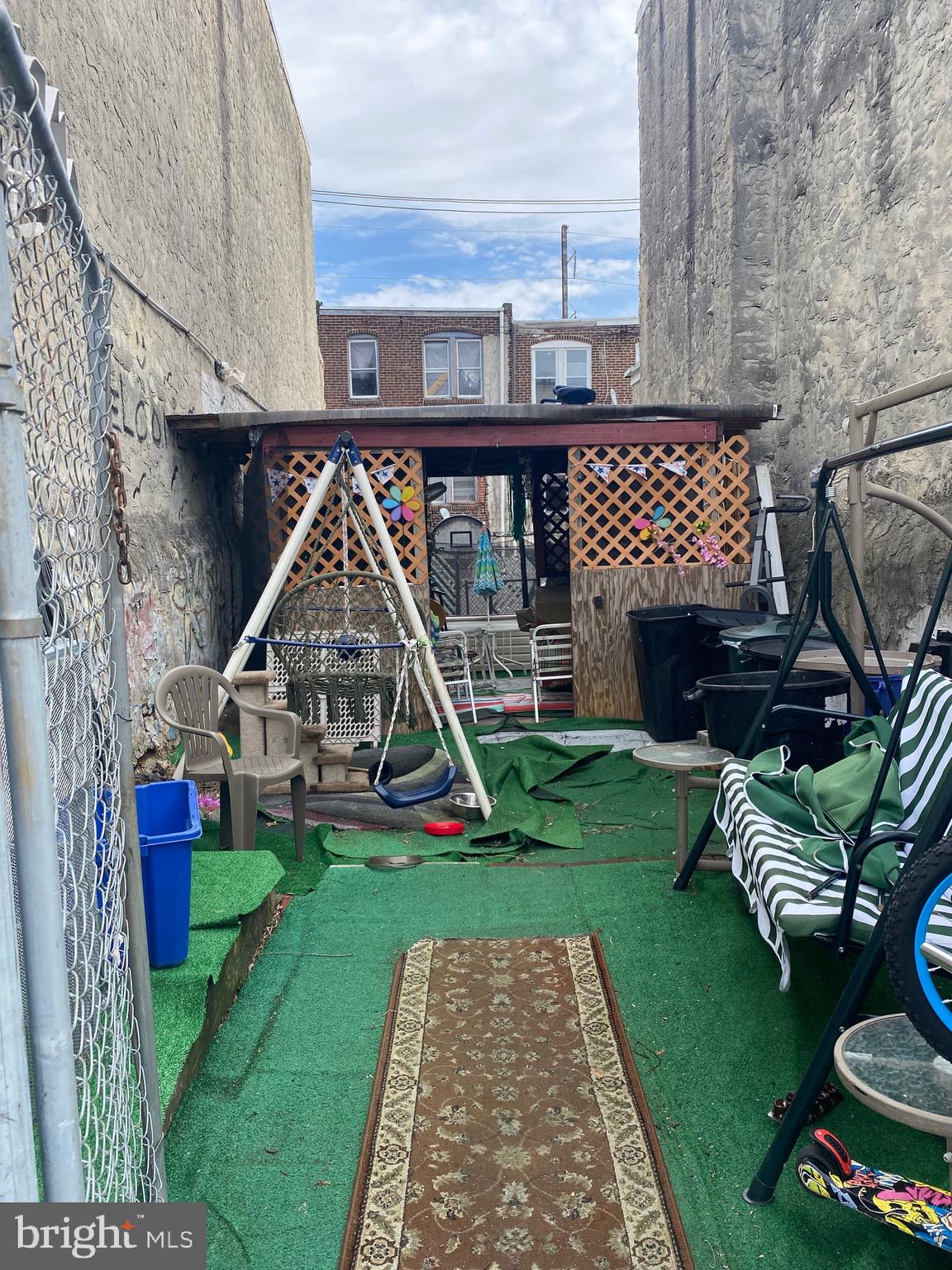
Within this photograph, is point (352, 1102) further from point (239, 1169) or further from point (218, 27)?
point (218, 27)

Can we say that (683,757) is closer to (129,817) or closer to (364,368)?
(129,817)

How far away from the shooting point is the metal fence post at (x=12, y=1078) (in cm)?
→ 85

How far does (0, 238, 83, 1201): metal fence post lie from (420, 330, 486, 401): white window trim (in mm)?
18404

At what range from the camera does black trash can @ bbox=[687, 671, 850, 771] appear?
Result: 3.38m

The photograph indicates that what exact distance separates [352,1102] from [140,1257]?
1.24m

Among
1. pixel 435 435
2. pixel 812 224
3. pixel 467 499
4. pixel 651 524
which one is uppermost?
pixel 812 224

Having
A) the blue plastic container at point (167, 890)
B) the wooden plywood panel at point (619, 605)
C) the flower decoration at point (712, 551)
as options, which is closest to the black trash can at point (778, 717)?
the blue plastic container at point (167, 890)

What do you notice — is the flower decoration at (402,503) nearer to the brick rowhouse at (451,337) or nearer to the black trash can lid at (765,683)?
the black trash can lid at (765,683)

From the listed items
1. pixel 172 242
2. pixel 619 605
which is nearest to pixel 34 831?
pixel 619 605

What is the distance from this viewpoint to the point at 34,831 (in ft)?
3.17

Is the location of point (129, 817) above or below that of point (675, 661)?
above

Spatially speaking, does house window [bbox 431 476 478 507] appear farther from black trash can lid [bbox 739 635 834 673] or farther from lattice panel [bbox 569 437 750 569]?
black trash can lid [bbox 739 635 834 673]

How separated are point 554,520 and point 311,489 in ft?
13.5

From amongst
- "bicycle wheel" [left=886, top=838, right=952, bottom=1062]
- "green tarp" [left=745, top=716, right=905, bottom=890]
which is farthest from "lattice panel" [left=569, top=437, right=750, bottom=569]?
"bicycle wheel" [left=886, top=838, right=952, bottom=1062]
